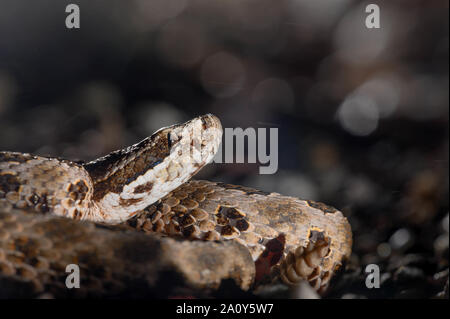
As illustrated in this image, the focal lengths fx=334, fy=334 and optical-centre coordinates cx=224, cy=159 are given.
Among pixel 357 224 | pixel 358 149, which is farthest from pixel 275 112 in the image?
pixel 357 224

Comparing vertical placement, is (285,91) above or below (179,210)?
above

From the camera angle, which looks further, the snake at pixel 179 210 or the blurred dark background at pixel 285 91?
the blurred dark background at pixel 285 91

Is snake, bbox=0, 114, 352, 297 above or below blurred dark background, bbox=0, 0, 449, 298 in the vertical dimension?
below

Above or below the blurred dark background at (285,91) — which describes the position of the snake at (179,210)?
below

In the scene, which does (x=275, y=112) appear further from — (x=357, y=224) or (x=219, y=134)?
(x=357, y=224)
